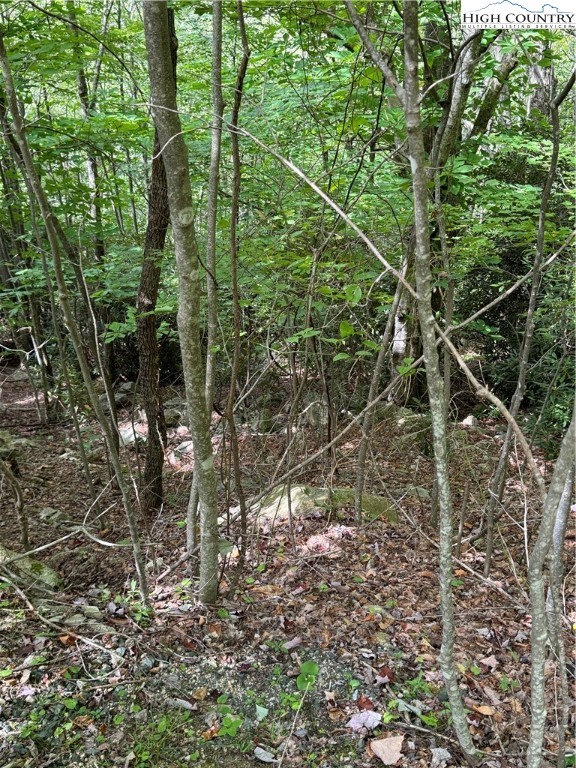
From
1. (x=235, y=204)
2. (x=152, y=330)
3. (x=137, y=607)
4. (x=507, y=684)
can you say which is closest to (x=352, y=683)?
(x=507, y=684)

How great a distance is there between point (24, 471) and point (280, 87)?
15.2 ft

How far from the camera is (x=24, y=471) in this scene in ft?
19.4

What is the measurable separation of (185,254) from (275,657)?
204 centimetres

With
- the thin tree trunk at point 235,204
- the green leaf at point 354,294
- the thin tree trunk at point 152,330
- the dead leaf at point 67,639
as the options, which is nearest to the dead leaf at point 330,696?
the thin tree trunk at point 235,204

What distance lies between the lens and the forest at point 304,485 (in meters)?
2.24

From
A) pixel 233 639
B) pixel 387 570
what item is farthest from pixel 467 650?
pixel 233 639

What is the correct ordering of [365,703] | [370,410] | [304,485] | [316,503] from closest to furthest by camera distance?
[365,703]
[370,410]
[316,503]
[304,485]

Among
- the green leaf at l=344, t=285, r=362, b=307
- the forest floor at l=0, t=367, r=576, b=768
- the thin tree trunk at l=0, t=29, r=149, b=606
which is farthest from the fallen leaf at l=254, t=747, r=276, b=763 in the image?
the green leaf at l=344, t=285, r=362, b=307

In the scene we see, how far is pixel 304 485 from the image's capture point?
4699mm

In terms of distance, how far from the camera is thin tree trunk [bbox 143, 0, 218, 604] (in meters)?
2.21

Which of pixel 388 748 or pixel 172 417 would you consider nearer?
pixel 388 748

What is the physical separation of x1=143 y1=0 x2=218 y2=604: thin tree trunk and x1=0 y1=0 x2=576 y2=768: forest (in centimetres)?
1

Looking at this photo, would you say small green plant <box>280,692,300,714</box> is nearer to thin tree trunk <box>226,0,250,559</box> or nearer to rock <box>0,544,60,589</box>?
thin tree trunk <box>226,0,250,559</box>

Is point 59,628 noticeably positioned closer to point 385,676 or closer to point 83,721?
point 83,721
